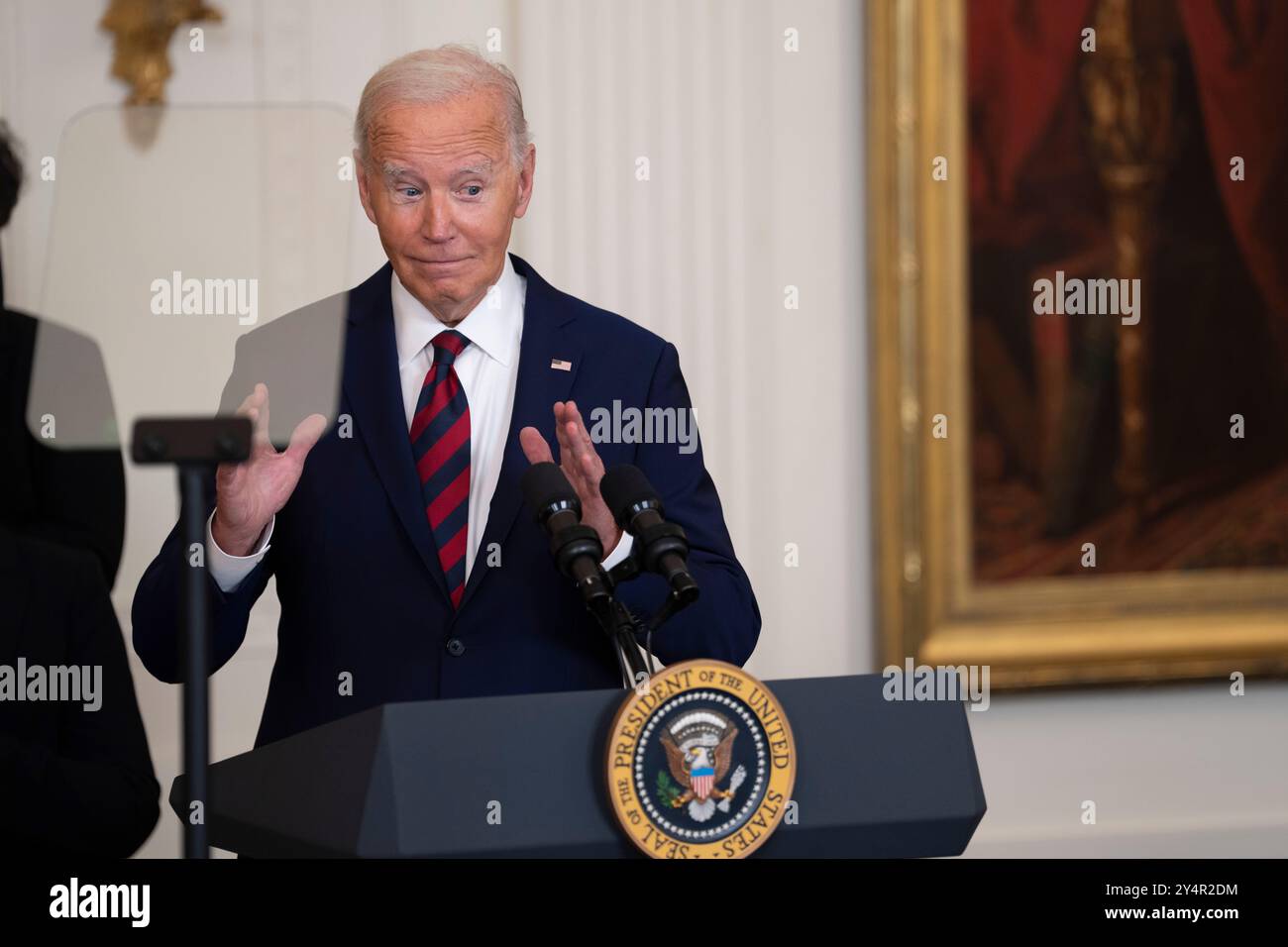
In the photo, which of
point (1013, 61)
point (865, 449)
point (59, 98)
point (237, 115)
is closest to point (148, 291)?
point (237, 115)

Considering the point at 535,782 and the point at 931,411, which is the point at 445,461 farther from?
the point at 931,411

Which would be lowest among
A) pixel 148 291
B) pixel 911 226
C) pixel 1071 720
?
pixel 1071 720

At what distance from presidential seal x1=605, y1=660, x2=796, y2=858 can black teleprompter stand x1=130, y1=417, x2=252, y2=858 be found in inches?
15.8

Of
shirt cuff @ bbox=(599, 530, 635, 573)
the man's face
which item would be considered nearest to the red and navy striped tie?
the man's face

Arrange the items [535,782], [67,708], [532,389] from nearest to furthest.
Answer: [535,782] → [67,708] → [532,389]

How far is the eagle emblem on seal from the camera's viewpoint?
64.2 inches

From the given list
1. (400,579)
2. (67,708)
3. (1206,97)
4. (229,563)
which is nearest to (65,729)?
(67,708)

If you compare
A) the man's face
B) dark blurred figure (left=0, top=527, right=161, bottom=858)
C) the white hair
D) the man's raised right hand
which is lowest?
dark blurred figure (left=0, top=527, right=161, bottom=858)

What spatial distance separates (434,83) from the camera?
2.41m

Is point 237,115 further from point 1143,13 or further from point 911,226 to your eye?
point 1143,13

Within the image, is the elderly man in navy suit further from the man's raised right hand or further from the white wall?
the white wall

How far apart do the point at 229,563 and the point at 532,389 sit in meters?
0.55

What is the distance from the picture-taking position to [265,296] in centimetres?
269
